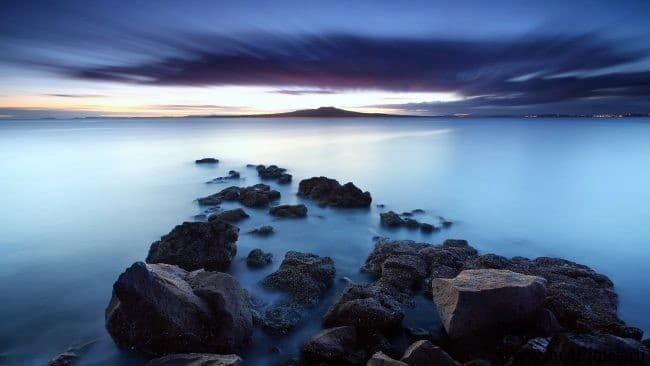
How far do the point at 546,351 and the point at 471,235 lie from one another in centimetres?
906

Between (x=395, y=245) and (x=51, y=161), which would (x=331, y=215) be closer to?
(x=395, y=245)

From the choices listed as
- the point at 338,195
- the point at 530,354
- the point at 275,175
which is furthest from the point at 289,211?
the point at 530,354

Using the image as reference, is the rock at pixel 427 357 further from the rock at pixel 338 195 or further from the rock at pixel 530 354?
the rock at pixel 338 195

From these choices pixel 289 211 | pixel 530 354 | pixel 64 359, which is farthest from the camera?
pixel 289 211

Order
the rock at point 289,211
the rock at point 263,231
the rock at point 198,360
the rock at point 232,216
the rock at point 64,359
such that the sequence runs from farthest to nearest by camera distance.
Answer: the rock at point 289,211
the rock at point 232,216
the rock at point 263,231
the rock at point 64,359
the rock at point 198,360

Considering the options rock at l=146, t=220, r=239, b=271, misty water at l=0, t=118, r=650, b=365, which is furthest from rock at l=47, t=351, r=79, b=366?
rock at l=146, t=220, r=239, b=271

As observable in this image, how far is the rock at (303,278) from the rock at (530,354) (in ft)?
13.3

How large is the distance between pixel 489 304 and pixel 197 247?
23.7 ft

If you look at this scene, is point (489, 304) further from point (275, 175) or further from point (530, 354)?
point (275, 175)

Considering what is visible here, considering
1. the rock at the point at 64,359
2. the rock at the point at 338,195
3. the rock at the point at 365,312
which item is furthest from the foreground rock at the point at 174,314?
the rock at the point at 338,195

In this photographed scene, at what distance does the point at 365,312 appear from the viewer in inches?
262

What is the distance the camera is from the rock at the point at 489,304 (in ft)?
19.6

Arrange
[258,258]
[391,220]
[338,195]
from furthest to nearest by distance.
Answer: [338,195], [391,220], [258,258]

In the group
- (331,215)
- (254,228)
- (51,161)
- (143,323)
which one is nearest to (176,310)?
(143,323)
